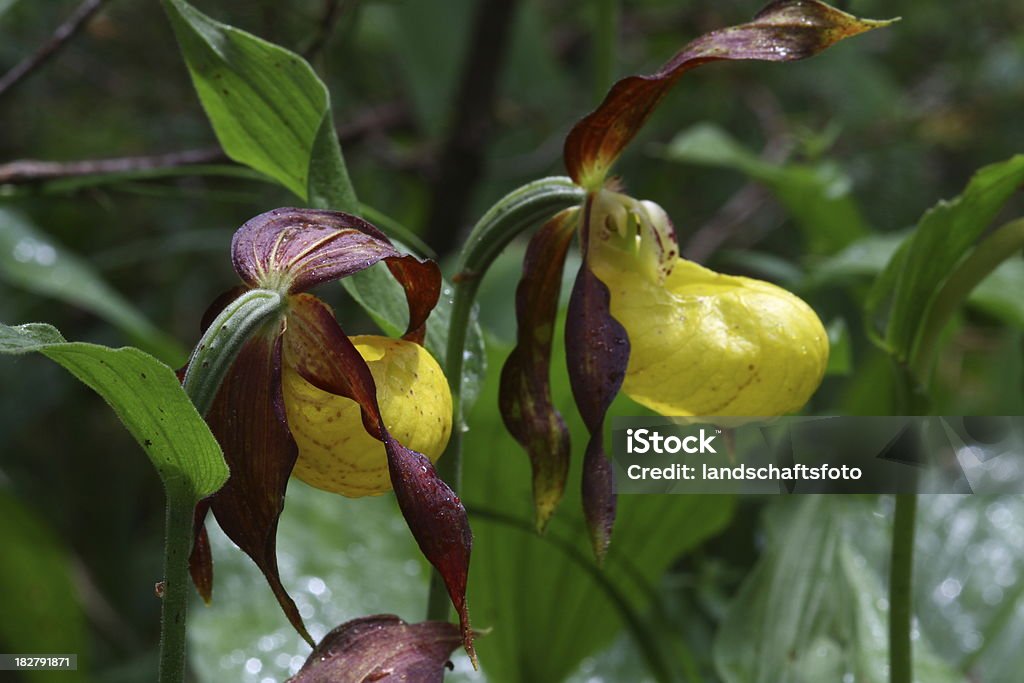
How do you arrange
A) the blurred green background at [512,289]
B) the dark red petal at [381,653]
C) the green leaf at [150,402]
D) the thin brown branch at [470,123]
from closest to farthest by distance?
the green leaf at [150,402], the dark red petal at [381,653], the blurred green background at [512,289], the thin brown branch at [470,123]

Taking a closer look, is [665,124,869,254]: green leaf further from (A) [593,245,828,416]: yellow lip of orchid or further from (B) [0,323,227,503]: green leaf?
(B) [0,323,227,503]: green leaf

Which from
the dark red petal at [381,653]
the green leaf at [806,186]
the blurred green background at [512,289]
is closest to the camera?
the dark red petal at [381,653]

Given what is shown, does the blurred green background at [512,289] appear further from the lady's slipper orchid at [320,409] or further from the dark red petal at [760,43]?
the dark red petal at [760,43]

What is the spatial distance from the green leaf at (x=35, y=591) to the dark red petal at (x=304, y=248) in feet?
3.16

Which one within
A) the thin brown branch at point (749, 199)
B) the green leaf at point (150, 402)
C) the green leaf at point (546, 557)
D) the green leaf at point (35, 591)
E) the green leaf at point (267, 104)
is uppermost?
the green leaf at point (267, 104)

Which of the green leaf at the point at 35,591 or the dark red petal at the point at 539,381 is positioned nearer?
the dark red petal at the point at 539,381

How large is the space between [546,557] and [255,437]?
1.61 ft

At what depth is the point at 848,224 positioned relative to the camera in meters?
1.37

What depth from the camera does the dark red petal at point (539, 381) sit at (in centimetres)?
65

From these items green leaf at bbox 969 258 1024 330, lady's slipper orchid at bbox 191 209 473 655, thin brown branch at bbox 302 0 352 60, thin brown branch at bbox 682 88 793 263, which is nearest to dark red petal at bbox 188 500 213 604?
lady's slipper orchid at bbox 191 209 473 655

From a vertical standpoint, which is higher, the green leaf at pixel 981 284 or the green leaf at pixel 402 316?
the green leaf at pixel 402 316

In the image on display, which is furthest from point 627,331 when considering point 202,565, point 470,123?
point 470,123

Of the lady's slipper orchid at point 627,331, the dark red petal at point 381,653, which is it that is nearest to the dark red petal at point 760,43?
the lady's slipper orchid at point 627,331

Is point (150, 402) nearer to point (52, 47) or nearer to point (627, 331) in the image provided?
point (627, 331)
